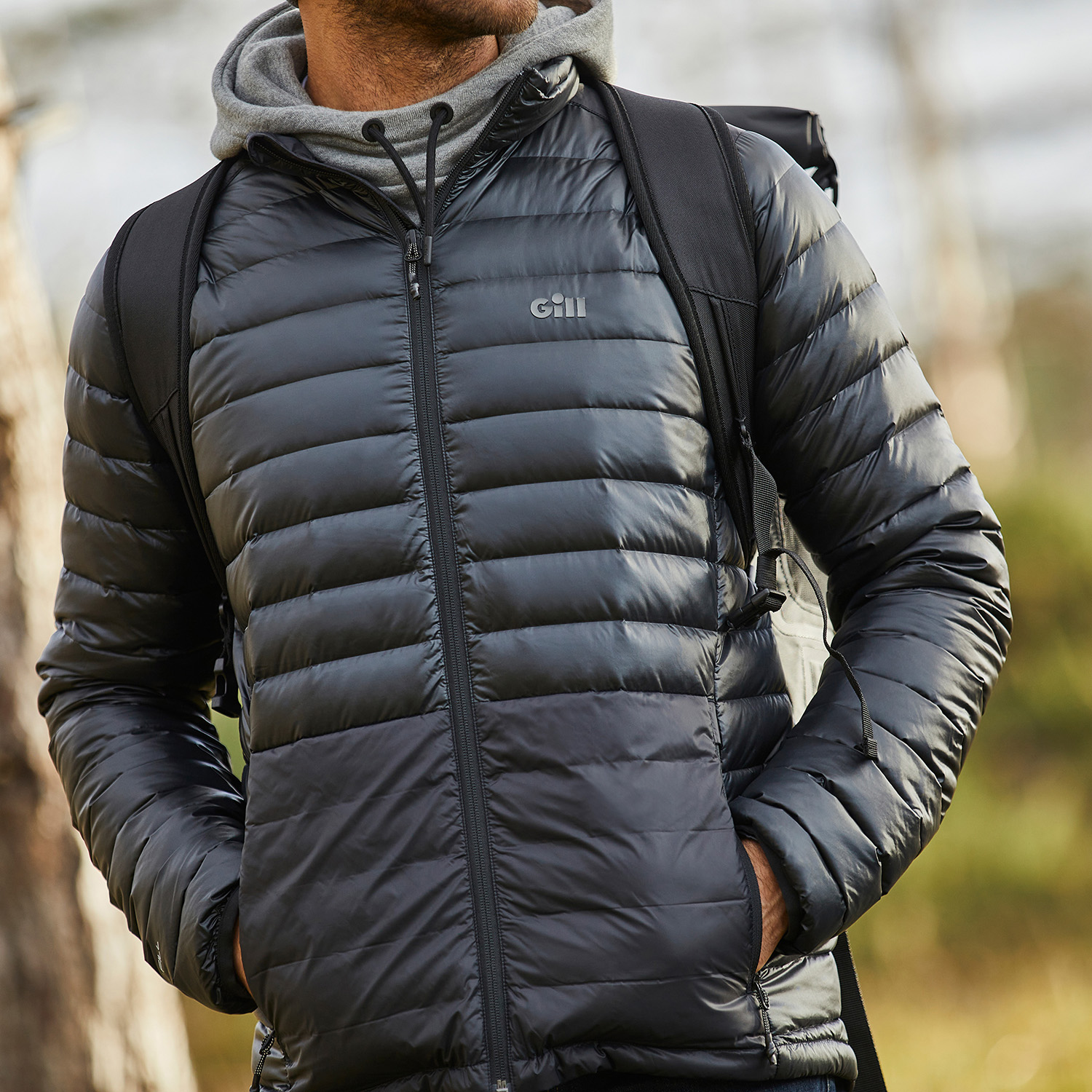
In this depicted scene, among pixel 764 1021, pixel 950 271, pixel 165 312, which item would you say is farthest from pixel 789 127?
pixel 950 271

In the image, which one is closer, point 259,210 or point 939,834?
point 259,210

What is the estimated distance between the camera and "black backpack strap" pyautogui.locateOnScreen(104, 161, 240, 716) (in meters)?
1.86

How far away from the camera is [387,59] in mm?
1968

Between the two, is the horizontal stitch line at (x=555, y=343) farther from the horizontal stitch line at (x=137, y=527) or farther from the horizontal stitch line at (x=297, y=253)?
the horizontal stitch line at (x=137, y=527)

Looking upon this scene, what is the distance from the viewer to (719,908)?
4.97 ft

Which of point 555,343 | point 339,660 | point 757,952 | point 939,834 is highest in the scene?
point 555,343

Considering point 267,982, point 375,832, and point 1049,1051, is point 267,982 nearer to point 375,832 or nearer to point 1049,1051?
point 375,832

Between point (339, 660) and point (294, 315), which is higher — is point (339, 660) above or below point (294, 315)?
below

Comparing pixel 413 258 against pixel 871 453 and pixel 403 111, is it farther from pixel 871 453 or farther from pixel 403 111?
pixel 871 453

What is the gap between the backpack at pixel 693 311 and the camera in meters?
1.73

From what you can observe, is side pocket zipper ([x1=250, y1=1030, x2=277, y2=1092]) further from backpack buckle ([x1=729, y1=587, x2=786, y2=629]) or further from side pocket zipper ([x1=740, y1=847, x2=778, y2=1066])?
backpack buckle ([x1=729, y1=587, x2=786, y2=629])

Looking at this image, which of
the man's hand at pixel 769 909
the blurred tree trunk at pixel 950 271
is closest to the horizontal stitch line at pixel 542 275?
the man's hand at pixel 769 909

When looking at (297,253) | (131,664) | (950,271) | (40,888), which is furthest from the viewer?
(950,271)

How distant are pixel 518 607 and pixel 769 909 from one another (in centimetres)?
51
